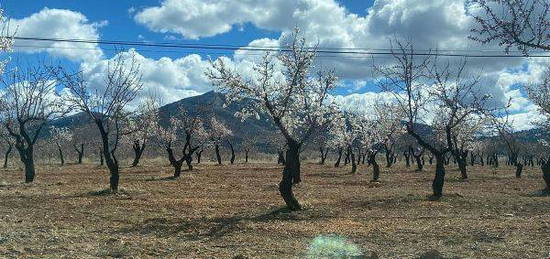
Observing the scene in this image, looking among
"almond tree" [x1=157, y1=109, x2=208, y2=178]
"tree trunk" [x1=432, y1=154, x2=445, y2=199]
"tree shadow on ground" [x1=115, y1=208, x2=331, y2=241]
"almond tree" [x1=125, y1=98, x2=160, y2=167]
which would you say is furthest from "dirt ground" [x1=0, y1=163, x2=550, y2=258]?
"almond tree" [x1=125, y1=98, x2=160, y2=167]

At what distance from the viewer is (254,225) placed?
1645 centimetres

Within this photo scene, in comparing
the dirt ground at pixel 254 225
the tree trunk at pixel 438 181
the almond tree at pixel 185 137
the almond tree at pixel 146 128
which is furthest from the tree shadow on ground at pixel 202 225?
the almond tree at pixel 146 128

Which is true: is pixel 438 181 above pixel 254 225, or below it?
above

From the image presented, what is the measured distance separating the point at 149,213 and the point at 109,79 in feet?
40.5

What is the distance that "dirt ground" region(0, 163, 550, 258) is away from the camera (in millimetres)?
12148

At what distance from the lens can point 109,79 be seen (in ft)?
96.1

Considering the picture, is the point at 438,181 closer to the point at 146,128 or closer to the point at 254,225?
the point at 254,225

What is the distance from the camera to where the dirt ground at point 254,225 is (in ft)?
39.9

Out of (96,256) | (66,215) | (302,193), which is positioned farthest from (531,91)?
(96,256)

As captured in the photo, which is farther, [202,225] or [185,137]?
[185,137]

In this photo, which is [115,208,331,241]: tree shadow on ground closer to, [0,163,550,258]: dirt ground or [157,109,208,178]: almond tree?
[0,163,550,258]: dirt ground

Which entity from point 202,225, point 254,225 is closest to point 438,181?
point 254,225

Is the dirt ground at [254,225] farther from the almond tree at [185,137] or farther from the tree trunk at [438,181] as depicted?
the almond tree at [185,137]

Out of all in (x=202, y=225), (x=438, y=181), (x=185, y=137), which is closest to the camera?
(x=202, y=225)
